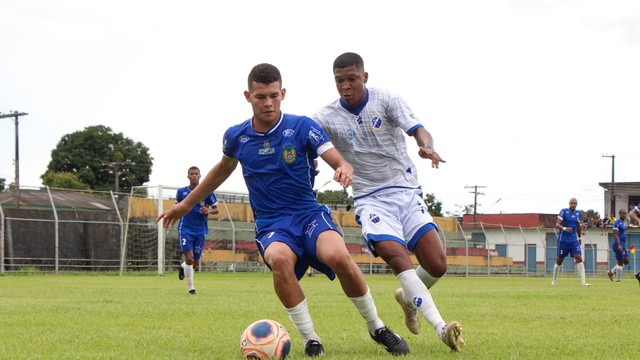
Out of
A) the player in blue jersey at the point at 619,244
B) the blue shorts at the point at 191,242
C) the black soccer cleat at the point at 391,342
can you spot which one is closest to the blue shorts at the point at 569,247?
the player in blue jersey at the point at 619,244

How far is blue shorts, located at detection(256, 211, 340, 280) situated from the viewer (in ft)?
21.0

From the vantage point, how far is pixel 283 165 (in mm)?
6562

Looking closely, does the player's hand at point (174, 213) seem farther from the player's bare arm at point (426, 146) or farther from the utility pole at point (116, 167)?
the utility pole at point (116, 167)

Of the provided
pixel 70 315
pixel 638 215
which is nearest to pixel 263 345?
pixel 70 315

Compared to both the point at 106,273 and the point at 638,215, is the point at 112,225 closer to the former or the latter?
the point at 106,273

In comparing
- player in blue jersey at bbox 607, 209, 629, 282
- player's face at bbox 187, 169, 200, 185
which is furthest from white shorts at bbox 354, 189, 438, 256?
player in blue jersey at bbox 607, 209, 629, 282

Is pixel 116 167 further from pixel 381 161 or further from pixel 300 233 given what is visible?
pixel 300 233

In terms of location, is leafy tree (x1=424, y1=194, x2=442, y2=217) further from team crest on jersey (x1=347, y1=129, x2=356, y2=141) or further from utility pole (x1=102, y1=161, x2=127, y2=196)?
team crest on jersey (x1=347, y1=129, x2=356, y2=141)

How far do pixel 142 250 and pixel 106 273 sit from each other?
1572mm

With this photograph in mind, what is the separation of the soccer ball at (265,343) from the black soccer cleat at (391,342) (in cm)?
73

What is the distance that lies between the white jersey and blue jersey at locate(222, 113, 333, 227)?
2.79 ft

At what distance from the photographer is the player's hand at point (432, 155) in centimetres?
667

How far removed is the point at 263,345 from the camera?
235 inches

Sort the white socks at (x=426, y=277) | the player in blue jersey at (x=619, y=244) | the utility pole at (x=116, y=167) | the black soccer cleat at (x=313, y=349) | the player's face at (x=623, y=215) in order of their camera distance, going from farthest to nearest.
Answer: the utility pole at (x=116, y=167)
the player in blue jersey at (x=619, y=244)
the player's face at (x=623, y=215)
the white socks at (x=426, y=277)
the black soccer cleat at (x=313, y=349)
